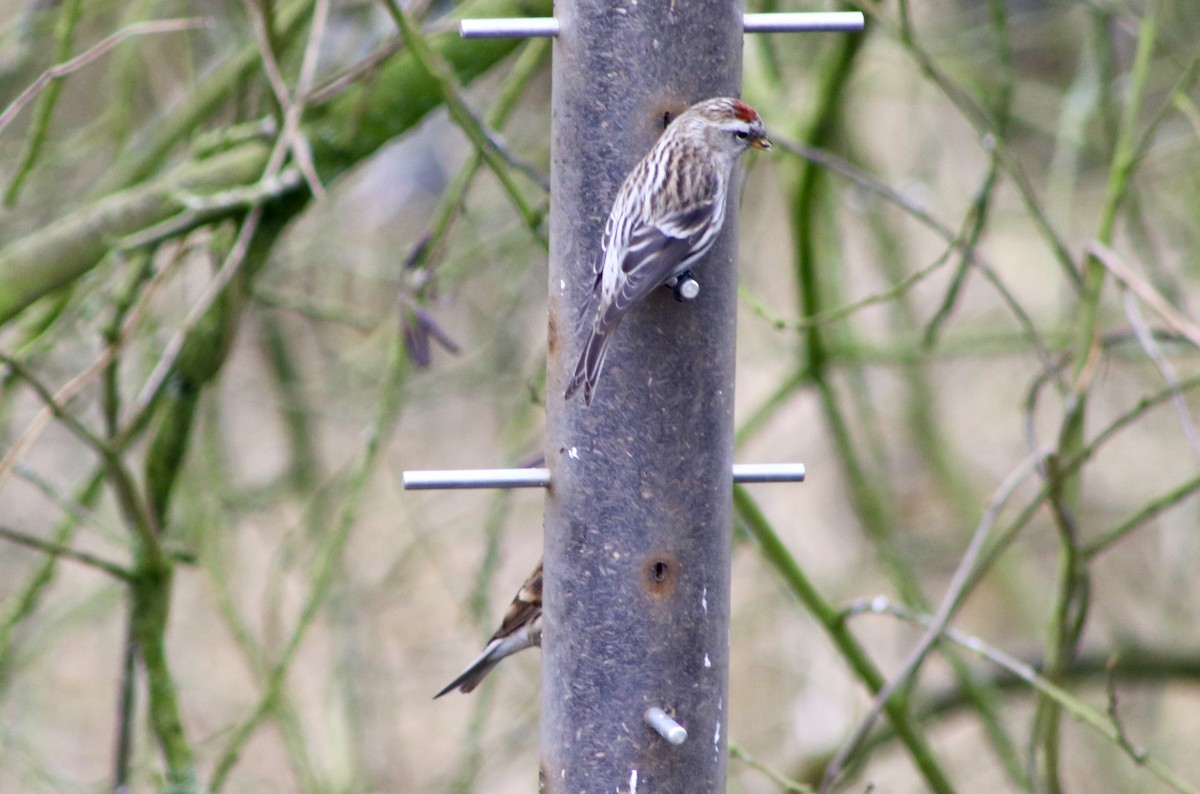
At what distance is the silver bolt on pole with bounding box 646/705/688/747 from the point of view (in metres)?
2.55

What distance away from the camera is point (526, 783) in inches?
378

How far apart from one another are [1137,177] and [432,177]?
589cm

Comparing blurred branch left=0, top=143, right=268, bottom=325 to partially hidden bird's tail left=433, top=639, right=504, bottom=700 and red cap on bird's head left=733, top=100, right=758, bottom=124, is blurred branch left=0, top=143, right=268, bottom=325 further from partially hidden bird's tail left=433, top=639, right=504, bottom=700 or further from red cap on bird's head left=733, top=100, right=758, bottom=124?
red cap on bird's head left=733, top=100, right=758, bottom=124

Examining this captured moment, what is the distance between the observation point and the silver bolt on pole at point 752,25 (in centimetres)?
262

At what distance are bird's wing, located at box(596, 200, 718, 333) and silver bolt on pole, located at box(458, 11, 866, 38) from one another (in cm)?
42

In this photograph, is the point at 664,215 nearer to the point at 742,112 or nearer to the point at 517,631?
the point at 742,112

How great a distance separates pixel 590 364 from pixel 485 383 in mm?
3420

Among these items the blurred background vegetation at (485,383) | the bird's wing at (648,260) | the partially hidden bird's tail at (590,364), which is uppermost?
the bird's wing at (648,260)

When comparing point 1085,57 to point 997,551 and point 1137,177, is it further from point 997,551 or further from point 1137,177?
point 997,551

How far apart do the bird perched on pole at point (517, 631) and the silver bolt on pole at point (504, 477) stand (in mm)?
301

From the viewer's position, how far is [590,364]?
259 cm

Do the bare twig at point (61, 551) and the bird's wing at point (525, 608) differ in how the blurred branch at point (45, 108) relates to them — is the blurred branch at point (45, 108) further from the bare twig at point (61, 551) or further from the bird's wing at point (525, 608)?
the bird's wing at point (525, 608)

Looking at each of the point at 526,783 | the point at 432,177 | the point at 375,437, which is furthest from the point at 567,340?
the point at 432,177

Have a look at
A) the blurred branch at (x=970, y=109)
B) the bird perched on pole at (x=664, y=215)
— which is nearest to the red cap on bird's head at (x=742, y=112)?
the bird perched on pole at (x=664, y=215)
